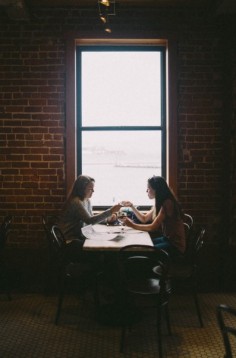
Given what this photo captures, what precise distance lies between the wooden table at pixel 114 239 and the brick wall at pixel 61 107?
3.03 feet

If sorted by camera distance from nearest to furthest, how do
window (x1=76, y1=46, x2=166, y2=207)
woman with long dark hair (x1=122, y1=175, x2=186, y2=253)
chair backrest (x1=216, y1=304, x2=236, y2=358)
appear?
chair backrest (x1=216, y1=304, x2=236, y2=358) < woman with long dark hair (x1=122, y1=175, x2=186, y2=253) < window (x1=76, y1=46, x2=166, y2=207)

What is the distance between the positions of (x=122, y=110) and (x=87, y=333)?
273cm

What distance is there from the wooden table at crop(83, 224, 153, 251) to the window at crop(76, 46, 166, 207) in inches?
29.3

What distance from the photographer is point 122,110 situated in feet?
16.5

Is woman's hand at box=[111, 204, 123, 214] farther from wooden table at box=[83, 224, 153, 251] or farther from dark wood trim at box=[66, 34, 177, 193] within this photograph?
dark wood trim at box=[66, 34, 177, 193]

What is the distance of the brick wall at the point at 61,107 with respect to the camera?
4.79 m

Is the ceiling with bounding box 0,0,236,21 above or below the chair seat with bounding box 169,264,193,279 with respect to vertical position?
above

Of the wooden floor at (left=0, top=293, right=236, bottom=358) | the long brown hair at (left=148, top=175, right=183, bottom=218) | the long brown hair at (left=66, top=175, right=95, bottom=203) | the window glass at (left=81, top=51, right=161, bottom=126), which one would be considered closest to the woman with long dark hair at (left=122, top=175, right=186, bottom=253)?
the long brown hair at (left=148, top=175, right=183, bottom=218)

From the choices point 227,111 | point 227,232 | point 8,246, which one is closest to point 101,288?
point 8,246

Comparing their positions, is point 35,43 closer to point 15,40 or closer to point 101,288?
point 15,40

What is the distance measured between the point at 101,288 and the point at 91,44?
303 cm

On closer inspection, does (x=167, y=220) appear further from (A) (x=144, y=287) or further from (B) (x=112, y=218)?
(A) (x=144, y=287)

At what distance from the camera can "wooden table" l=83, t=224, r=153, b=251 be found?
354 cm

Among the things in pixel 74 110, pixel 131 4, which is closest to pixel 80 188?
pixel 74 110
